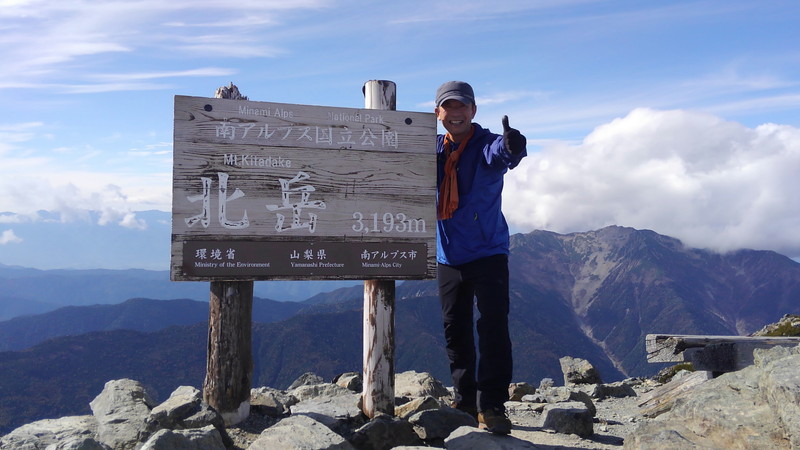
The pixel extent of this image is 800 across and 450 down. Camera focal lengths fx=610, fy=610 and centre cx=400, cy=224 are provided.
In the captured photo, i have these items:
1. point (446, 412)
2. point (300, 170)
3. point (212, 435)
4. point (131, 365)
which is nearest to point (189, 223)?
point (300, 170)

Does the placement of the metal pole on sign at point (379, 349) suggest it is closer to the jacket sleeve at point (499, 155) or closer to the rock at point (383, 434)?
the rock at point (383, 434)

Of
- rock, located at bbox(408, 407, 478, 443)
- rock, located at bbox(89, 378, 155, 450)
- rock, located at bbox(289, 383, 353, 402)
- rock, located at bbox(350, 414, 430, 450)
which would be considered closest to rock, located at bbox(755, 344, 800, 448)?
rock, located at bbox(408, 407, 478, 443)

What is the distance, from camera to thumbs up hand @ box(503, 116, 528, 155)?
661 cm

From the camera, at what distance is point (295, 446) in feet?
18.8

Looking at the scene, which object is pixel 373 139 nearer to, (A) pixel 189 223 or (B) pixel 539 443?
(A) pixel 189 223

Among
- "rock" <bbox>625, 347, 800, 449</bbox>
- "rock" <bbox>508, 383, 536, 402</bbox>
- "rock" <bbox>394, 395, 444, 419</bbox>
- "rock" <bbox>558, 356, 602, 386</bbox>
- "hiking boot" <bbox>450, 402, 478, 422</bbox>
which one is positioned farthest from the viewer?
"rock" <bbox>558, 356, 602, 386</bbox>

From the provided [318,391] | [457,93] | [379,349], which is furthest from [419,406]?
[457,93]

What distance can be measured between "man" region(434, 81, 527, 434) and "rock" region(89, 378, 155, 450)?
12.6 feet

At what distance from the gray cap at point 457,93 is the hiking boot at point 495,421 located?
12.2ft

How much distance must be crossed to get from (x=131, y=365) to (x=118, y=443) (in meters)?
173

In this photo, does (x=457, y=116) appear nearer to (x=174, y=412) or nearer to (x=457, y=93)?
(x=457, y=93)

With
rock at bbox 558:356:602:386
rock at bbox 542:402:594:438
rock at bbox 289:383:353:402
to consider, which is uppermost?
rock at bbox 289:383:353:402

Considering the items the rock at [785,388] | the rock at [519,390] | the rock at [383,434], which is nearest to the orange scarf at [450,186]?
the rock at [383,434]

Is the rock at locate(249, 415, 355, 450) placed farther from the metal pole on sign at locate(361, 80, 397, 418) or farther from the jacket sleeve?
the jacket sleeve
